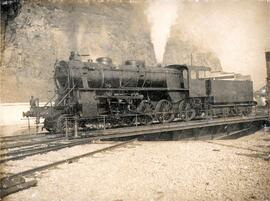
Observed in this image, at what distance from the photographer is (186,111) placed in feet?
61.9

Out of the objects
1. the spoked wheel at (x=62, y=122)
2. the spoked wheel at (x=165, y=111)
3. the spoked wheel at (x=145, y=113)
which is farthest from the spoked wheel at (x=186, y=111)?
the spoked wheel at (x=62, y=122)

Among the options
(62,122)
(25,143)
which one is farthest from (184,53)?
(25,143)

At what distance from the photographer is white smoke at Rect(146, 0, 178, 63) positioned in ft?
121

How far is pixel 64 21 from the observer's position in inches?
1428

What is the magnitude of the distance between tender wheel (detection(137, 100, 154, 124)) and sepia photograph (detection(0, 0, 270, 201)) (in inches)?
2.3

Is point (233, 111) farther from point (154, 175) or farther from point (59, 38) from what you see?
point (59, 38)

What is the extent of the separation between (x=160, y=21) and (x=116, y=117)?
1100 inches

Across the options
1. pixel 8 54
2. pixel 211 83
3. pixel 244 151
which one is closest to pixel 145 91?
pixel 211 83

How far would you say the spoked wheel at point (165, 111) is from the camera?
58.1 ft

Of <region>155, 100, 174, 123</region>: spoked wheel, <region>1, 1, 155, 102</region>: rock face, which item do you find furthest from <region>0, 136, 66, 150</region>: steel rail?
<region>1, 1, 155, 102</region>: rock face

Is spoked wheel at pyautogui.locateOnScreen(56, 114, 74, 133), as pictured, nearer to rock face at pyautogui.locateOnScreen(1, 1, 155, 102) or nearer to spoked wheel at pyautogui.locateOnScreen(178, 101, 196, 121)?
spoked wheel at pyautogui.locateOnScreen(178, 101, 196, 121)

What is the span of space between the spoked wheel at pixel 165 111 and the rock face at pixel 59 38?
589 inches

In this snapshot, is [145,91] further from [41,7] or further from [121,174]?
[41,7]

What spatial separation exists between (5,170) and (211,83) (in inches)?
633
